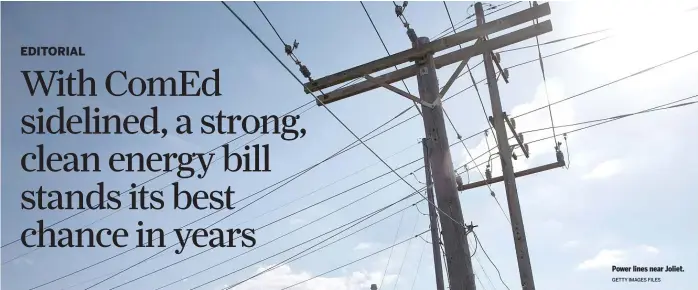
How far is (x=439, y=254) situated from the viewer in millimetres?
17344

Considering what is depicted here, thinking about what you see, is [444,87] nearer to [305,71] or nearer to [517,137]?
[305,71]

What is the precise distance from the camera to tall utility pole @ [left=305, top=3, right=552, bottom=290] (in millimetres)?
7992

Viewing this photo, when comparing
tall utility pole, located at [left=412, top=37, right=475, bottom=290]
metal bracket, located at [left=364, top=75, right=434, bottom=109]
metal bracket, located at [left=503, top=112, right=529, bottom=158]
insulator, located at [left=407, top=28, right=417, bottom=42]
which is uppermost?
insulator, located at [left=407, top=28, right=417, bottom=42]

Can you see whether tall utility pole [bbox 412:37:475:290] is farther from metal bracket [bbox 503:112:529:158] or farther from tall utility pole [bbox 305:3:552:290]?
metal bracket [bbox 503:112:529:158]

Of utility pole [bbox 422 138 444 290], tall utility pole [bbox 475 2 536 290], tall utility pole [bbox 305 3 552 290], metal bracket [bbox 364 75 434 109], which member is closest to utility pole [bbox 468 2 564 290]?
tall utility pole [bbox 475 2 536 290]

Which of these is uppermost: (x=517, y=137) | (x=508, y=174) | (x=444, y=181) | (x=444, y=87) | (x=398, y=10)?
(x=398, y=10)

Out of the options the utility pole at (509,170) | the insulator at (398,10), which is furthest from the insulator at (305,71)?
the utility pole at (509,170)

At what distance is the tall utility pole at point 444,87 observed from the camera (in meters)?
7.99

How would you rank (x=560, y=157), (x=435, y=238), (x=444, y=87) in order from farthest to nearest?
(x=435, y=238) → (x=560, y=157) → (x=444, y=87)

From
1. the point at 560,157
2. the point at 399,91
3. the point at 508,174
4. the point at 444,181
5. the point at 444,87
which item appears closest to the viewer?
the point at 444,181

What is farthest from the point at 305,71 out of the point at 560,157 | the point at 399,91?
the point at 560,157

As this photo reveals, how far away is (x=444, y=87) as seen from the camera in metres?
9.00

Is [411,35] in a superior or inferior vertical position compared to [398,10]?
inferior

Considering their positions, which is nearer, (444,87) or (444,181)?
(444,181)
